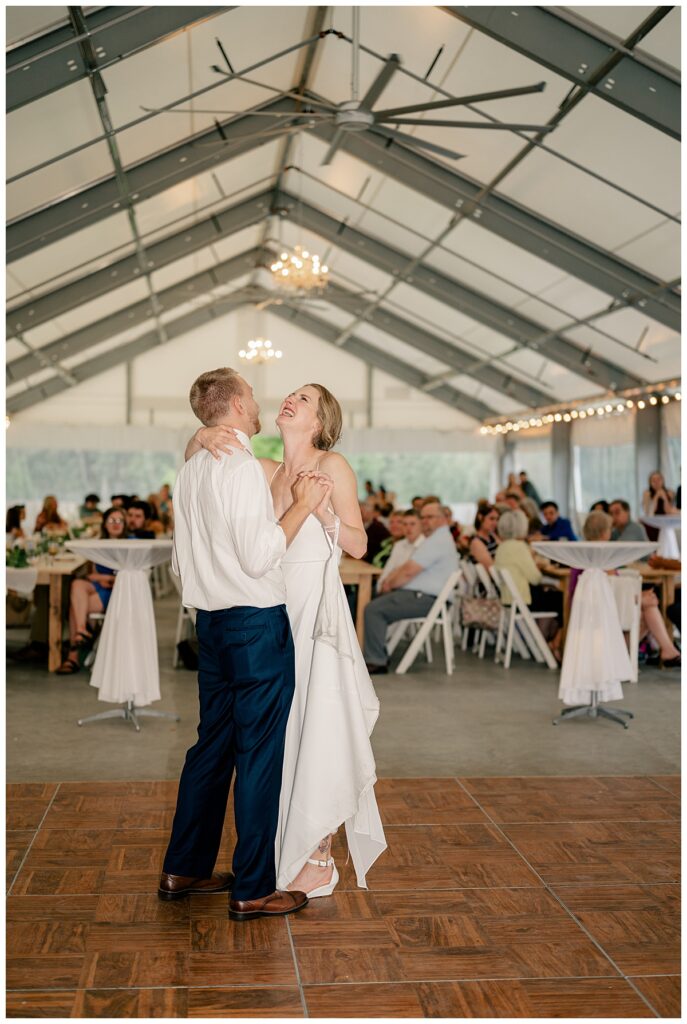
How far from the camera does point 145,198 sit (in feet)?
32.2

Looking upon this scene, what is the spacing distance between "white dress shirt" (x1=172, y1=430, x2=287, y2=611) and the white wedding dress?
159 millimetres

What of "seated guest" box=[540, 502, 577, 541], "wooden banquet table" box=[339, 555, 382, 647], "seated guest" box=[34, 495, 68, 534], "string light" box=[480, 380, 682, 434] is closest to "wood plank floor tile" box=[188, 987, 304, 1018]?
"wooden banquet table" box=[339, 555, 382, 647]

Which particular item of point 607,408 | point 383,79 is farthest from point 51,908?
point 607,408

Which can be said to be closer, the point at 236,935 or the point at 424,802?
the point at 236,935

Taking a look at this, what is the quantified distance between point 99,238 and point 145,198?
1.12 m

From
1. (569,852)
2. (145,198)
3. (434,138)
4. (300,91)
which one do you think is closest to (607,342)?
(434,138)

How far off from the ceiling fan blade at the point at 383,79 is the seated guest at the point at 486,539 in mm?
3098

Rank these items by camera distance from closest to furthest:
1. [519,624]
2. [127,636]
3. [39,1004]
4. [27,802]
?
[39,1004] → [27,802] → [127,636] → [519,624]

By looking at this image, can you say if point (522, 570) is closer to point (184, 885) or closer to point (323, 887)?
point (323, 887)

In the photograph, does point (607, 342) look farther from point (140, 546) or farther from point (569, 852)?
point (569, 852)

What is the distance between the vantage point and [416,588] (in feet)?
21.2

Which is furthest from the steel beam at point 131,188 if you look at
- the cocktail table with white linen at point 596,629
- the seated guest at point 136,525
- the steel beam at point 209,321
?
the steel beam at point 209,321

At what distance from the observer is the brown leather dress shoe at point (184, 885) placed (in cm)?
270

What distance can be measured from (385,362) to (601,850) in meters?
15.8
